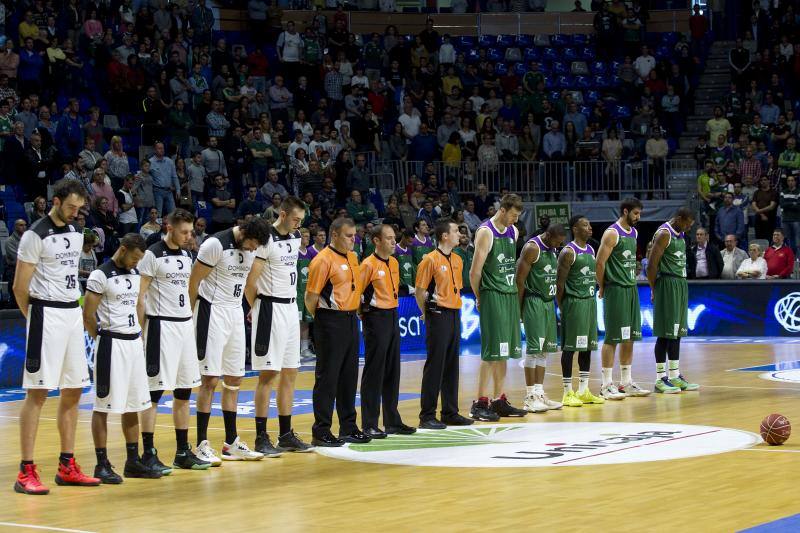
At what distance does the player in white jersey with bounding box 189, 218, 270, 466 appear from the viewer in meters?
11.9

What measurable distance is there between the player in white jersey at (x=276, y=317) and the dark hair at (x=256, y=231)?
591 millimetres

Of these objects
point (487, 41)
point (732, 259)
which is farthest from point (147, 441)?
point (487, 41)

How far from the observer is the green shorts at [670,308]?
17.2 m

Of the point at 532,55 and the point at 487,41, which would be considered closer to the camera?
the point at 532,55

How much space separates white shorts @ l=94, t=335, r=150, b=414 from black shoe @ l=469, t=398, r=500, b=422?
4.76 metres

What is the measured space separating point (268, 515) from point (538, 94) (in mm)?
23303

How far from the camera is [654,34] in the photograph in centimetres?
3509

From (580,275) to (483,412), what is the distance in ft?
7.69

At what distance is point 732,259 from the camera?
2639 cm

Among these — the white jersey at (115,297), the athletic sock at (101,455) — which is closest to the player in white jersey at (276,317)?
the white jersey at (115,297)

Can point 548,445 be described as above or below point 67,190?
below

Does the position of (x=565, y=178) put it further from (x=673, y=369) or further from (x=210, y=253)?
(x=210, y=253)

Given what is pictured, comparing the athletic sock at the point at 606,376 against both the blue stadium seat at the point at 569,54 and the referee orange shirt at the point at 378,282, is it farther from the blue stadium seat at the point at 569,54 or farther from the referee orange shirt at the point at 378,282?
the blue stadium seat at the point at 569,54

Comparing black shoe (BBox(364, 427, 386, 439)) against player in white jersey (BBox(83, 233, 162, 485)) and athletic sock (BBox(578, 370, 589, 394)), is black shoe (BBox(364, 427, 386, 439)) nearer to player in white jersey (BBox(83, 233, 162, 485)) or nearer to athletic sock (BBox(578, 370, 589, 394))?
player in white jersey (BBox(83, 233, 162, 485))
